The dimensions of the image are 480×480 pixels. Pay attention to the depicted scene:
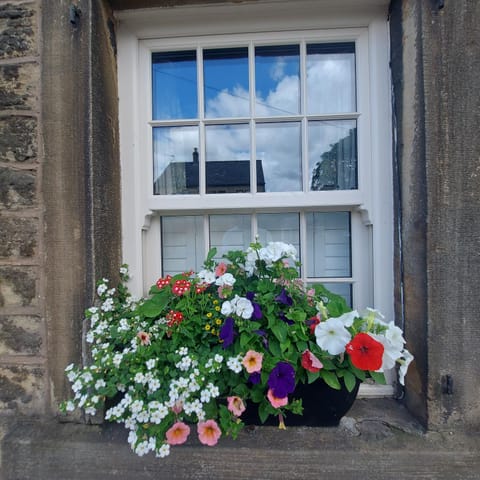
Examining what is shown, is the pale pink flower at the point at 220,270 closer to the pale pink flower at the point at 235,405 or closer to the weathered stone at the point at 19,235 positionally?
the pale pink flower at the point at 235,405

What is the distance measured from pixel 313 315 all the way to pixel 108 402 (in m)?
0.89

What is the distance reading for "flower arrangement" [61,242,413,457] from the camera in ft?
3.12

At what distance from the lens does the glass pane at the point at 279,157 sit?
4.59ft

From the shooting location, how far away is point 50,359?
1.22 meters

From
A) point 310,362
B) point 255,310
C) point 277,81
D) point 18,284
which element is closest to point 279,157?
point 277,81

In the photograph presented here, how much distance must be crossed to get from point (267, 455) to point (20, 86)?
5.67 ft

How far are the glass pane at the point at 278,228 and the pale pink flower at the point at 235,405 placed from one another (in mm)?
682

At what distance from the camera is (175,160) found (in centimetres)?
143

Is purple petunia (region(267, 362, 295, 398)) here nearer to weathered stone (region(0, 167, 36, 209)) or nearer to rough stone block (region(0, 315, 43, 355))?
rough stone block (region(0, 315, 43, 355))

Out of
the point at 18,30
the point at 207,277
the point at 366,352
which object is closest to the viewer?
the point at 366,352

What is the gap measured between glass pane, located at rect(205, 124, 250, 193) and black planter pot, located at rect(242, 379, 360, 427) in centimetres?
86

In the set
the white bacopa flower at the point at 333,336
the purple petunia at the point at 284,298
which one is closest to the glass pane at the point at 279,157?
the purple petunia at the point at 284,298

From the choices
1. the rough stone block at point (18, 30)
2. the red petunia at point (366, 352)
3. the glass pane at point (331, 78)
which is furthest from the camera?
the glass pane at point (331, 78)

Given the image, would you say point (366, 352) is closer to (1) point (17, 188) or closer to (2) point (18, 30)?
(1) point (17, 188)
